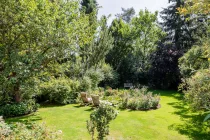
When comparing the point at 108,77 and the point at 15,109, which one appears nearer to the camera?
the point at 15,109

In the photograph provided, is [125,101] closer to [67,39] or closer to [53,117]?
[53,117]

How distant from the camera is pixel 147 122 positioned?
835 cm

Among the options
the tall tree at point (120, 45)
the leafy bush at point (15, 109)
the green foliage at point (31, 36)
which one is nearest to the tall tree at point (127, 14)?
the tall tree at point (120, 45)

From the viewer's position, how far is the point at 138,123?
26.9ft

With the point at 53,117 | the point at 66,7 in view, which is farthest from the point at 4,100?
the point at 66,7

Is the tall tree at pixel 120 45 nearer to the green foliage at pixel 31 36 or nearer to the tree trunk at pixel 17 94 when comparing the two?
the green foliage at pixel 31 36

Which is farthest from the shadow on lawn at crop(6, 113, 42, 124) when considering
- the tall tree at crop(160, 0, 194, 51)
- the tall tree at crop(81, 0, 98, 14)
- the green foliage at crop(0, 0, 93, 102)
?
the tall tree at crop(81, 0, 98, 14)

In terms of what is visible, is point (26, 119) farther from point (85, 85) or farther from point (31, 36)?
point (85, 85)

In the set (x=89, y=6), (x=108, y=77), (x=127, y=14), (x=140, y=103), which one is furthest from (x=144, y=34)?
(x=127, y=14)

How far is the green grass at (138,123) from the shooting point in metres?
6.76

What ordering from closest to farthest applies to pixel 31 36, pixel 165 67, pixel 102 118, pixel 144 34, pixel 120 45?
pixel 102 118
pixel 31 36
pixel 165 67
pixel 120 45
pixel 144 34

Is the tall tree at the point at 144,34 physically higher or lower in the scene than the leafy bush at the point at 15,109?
higher

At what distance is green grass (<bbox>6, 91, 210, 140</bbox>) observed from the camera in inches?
266

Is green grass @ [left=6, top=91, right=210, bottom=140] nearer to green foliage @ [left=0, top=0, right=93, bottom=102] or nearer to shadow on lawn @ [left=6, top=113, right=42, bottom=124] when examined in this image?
shadow on lawn @ [left=6, top=113, right=42, bottom=124]
